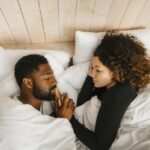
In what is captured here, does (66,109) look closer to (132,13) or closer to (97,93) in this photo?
(97,93)

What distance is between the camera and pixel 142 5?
1.43 metres

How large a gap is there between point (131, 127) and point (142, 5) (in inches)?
26.6

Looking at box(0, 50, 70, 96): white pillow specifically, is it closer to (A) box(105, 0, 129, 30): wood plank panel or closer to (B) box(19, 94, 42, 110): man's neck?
(B) box(19, 94, 42, 110): man's neck

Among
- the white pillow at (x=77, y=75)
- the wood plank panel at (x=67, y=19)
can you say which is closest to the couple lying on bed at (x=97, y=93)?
the white pillow at (x=77, y=75)

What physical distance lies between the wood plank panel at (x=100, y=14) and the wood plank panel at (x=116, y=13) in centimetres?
2

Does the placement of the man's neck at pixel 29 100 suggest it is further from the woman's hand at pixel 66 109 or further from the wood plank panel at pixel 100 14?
the wood plank panel at pixel 100 14

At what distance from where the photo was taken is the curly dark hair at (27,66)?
1.27 meters

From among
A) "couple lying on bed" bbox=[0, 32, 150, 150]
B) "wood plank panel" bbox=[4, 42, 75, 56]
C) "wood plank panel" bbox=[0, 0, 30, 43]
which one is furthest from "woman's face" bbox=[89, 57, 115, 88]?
"wood plank panel" bbox=[0, 0, 30, 43]

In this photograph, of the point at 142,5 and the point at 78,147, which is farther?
the point at 142,5

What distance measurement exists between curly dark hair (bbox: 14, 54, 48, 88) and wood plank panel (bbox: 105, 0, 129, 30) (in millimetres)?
477

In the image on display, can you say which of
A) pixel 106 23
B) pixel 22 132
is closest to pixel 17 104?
pixel 22 132

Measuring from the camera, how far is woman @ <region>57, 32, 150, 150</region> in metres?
1.16

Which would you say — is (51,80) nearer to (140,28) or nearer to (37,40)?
(37,40)

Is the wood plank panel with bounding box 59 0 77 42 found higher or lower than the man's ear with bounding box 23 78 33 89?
higher
